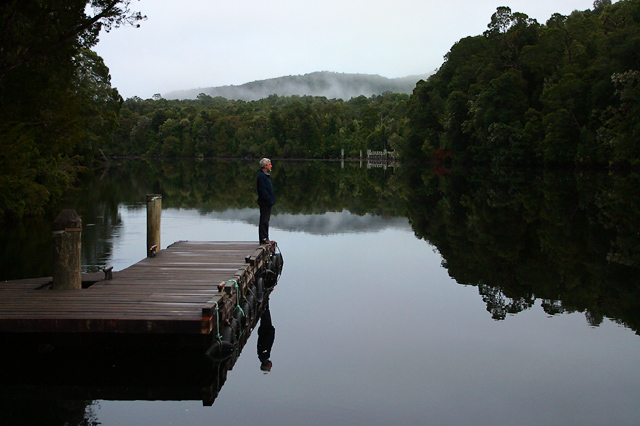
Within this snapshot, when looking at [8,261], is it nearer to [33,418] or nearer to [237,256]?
[237,256]

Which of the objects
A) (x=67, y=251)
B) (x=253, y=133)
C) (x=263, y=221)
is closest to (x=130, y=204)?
(x=263, y=221)

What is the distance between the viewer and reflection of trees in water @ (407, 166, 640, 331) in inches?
473

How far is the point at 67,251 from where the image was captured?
30.7ft

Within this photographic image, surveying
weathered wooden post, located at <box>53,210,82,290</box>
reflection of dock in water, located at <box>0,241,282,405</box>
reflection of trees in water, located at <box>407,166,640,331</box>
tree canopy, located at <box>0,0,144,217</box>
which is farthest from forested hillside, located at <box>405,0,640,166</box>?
weathered wooden post, located at <box>53,210,82,290</box>

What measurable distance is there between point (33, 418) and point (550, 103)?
54.0m

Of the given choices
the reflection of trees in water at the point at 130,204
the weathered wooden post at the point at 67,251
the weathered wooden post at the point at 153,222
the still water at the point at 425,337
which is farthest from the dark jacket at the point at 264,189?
the weathered wooden post at the point at 67,251

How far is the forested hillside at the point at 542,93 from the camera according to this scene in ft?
153

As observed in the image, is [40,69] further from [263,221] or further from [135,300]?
[135,300]

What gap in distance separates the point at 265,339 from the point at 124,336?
223 cm

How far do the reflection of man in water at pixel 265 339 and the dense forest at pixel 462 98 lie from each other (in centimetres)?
706

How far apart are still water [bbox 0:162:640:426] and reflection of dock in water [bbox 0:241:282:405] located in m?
0.36

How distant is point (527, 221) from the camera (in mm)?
22484

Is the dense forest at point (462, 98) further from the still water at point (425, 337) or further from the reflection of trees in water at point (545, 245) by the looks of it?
Result: the reflection of trees in water at point (545, 245)

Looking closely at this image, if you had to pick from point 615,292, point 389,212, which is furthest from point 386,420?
point 389,212
